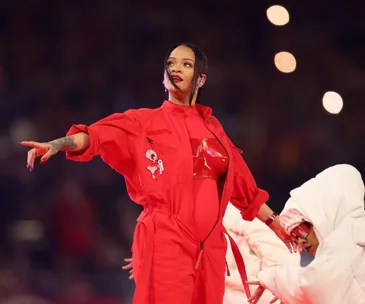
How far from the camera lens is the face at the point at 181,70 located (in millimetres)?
2670

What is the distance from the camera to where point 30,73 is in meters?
4.44

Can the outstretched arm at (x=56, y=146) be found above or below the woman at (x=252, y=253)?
above

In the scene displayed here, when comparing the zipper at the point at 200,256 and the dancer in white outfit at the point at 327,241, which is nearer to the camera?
the dancer in white outfit at the point at 327,241

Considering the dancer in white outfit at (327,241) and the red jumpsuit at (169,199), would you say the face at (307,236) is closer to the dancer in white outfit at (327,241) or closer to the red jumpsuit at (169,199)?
the dancer in white outfit at (327,241)

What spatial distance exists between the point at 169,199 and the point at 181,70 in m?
0.47

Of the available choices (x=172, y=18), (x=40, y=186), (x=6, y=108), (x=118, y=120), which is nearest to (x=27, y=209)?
(x=40, y=186)

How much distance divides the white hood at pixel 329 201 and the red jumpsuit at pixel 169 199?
29 cm

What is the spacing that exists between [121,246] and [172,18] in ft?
4.76

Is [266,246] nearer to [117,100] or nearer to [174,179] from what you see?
[174,179]

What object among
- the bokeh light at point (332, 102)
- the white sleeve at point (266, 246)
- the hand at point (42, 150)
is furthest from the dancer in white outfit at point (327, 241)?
the bokeh light at point (332, 102)

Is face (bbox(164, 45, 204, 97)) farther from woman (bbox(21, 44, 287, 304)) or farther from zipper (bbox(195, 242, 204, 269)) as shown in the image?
zipper (bbox(195, 242, 204, 269))

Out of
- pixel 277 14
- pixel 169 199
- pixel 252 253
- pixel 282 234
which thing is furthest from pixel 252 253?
pixel 277 14

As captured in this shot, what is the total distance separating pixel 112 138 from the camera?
252cm

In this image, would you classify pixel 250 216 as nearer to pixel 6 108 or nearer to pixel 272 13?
pixel 6 108
